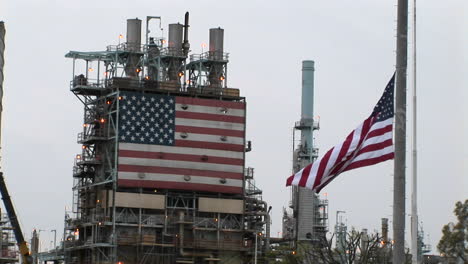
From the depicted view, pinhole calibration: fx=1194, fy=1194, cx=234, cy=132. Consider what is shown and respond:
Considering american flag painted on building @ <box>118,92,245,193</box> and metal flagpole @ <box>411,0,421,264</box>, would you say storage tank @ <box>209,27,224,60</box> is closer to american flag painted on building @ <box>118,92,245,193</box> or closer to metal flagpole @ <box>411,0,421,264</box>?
american flag painted on building @ <box>118,92,245,193</box>

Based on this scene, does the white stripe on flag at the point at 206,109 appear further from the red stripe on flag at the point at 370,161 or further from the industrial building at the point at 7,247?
the red stripe on flag at the point at 370,161

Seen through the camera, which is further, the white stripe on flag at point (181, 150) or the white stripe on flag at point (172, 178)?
the white stripe on flag at point (181, 150)

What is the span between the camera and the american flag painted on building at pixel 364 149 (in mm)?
35875

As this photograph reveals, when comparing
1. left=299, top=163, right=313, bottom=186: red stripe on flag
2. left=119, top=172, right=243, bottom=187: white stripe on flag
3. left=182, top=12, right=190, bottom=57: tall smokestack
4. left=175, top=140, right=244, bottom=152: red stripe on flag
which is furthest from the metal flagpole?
left=182, top=12, right=190, bottom=57: tall smokestack

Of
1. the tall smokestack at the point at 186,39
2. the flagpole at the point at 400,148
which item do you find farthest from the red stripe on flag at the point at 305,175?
the tall smokestack at the point at 186,39

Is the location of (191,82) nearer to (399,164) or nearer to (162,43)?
(162,43)

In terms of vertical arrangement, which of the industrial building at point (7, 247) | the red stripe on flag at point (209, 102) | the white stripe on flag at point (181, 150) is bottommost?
the industrial building at point (7, 247)

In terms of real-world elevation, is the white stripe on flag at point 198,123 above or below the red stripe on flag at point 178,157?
above

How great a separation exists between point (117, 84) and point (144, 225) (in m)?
16.0

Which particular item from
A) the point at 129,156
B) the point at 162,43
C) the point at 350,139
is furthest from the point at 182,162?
the point at 350,139

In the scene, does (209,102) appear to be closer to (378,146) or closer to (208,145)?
(208,145)

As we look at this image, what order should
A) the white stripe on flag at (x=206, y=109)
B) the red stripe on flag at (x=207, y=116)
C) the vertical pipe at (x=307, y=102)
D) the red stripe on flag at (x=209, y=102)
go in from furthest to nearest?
1. the vertical pipe at (x=307, y=102)
2. the red stripe on flag at (x=209, y=102)
3. the white stripe on flag at (x=206, y=109)
4. the red stripe on flag at (x=207, y=116)

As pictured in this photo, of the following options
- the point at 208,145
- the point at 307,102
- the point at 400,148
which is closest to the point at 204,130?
the point at 208,145

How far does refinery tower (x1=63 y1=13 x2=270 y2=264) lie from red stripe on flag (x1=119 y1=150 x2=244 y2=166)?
0.11m
